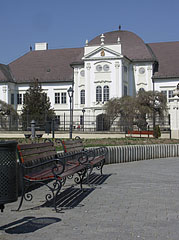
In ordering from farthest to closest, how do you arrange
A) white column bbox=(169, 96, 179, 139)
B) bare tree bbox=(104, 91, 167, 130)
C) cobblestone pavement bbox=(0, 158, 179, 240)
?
1. bare tree bbox=(104, 91, 167, 130)
2. white column bbox=(169, 96, 179, 139)
3. cobblestone pavement bbox=(0, 158, 179, 240)

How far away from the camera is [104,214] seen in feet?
21.5

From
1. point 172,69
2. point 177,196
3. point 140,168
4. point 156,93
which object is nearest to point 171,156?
point 140,168

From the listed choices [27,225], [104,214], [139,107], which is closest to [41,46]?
[139,107]

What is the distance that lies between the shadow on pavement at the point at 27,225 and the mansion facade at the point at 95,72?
49278 mm

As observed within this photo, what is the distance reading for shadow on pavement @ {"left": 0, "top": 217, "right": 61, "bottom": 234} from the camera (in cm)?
559

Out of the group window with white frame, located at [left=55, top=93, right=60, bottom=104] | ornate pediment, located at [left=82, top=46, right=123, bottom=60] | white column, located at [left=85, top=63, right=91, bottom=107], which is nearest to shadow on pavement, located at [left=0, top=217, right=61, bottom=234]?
ornate pediment, located at [left=82, top=46, right=123, bottom=60]

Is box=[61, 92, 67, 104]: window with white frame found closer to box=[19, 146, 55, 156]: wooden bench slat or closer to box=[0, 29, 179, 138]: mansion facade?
box=[0, 29, 179, 138]: mansion facade

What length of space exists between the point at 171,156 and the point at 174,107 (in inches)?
426

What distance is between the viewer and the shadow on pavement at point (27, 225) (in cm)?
559

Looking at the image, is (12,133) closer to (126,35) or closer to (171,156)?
(171,156)

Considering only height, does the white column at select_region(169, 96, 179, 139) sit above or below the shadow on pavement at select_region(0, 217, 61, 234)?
above

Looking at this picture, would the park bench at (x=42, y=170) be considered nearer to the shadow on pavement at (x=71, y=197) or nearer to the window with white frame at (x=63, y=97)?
the shadow on pavement at (x=71, y=197)

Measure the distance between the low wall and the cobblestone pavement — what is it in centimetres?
444

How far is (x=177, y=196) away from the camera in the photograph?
8133 mm
